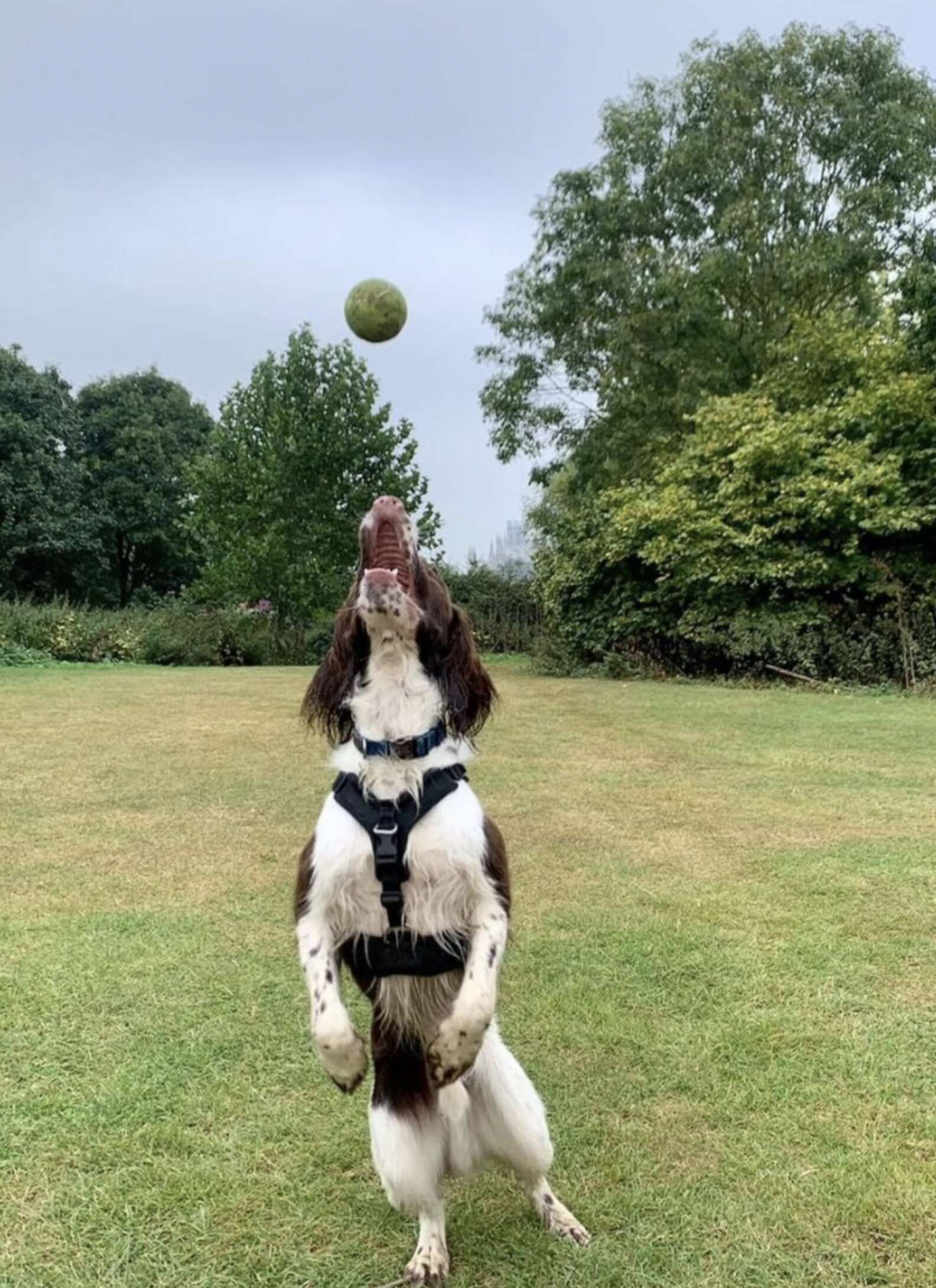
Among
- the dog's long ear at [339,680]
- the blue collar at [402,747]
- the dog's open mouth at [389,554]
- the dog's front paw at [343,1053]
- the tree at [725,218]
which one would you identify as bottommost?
the dog's front paw at [343,1053]

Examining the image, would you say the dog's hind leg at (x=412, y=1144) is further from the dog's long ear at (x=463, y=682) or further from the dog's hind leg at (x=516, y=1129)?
the dog's long ear at (x=463, y=682)

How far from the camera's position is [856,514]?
46.3 ft

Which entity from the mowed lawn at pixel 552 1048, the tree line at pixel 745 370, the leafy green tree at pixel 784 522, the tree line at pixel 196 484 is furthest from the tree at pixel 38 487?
the mowed lawn at pixel 552 1048

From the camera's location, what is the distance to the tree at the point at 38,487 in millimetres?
32688

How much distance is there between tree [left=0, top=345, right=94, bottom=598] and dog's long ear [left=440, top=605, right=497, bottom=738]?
33.8m

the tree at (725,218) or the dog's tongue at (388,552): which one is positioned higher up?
the tree at (725,218)

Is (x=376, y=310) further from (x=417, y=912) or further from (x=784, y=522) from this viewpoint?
(x=784, y=522)

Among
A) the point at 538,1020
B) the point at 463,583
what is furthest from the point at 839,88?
the point at 538,1020

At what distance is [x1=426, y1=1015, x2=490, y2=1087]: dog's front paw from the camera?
6.95 feet

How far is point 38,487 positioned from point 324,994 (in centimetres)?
3460

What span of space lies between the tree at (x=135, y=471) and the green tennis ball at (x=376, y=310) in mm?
29390

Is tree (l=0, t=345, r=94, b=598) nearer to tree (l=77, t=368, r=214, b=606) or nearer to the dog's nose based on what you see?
tree (l=77, t=368, r=214, b=606)

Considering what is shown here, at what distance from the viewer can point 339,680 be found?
98.0 inches

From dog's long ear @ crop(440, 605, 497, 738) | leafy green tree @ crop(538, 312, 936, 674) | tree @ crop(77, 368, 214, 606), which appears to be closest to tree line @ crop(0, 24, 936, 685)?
leafy green tree @ crop(538, 312, 936, 674)
